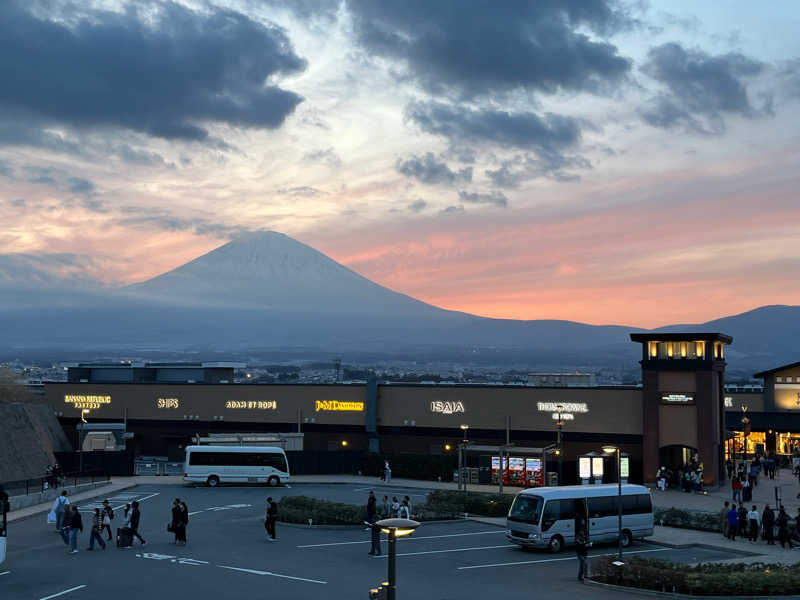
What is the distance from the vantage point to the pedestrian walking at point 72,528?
106ft

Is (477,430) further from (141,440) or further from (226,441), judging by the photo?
(141,440)

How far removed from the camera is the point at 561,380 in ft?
225

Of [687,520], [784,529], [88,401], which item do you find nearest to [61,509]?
[687,520]

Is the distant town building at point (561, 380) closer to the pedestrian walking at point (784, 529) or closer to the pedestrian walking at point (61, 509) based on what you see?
the pedestrian walking at point (784, 529)

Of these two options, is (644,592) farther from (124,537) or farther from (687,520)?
(124,537)

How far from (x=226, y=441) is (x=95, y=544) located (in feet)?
83.6

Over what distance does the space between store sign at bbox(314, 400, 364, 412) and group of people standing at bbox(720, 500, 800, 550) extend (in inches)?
1412

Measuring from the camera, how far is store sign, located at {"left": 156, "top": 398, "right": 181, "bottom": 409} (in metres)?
74.6

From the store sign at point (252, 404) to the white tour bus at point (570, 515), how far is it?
40828 millimetres

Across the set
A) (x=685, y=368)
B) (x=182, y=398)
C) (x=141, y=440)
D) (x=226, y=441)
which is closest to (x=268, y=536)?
(x=226, y=441)

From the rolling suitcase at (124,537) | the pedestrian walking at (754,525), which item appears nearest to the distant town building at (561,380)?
the pedestrian walking at (754,525)

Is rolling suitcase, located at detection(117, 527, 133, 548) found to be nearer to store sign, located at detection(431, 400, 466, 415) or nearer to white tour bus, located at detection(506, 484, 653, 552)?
white tour bus, located at detection(506, 484, 653, 552)

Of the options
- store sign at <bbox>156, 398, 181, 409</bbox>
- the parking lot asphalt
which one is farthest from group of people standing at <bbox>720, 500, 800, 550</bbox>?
store sign at <bbox>156, 398, 181, 409</bbox>

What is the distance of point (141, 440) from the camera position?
79500 millimetres
